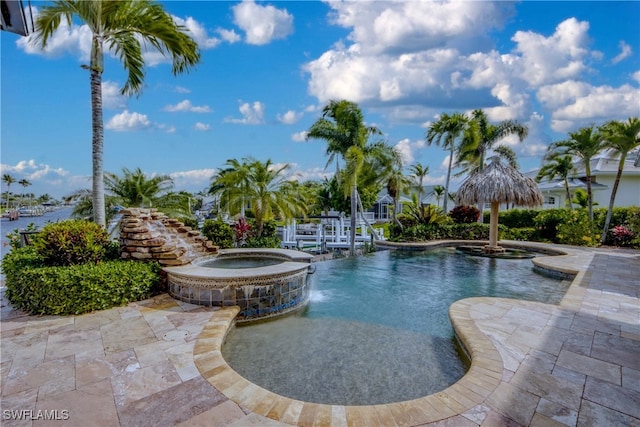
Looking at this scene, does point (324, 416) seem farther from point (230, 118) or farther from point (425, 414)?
point (230, 118)

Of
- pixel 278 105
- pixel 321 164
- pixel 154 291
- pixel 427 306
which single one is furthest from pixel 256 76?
pixel 427 306

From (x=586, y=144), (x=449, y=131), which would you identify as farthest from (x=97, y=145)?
(x=586, y=144)

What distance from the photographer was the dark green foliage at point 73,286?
455 centimetres

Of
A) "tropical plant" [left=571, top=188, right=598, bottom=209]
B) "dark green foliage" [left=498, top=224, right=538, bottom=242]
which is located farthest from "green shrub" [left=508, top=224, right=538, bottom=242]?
"tropical plant" [left=571, top=188, right=598, bottom=209]

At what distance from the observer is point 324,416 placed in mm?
2443

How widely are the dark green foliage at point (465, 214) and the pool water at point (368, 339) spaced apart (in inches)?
297

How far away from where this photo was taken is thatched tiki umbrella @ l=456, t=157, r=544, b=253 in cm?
1154

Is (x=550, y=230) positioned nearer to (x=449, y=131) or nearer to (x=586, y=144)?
(x=586, y=144)

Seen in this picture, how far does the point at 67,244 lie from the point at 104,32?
15.6 ft

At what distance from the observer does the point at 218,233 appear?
1047cm

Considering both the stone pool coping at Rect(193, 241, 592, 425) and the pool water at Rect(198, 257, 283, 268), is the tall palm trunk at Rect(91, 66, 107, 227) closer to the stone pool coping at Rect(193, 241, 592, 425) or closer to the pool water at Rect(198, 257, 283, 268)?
the pool water at Rect(198, 257, 283, 268)

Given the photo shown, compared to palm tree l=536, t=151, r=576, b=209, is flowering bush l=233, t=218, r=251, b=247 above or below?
below

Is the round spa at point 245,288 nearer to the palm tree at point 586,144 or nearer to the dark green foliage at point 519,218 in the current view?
the palm tree at point 586,144

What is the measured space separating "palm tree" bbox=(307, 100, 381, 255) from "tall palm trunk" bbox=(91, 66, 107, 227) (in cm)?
790
